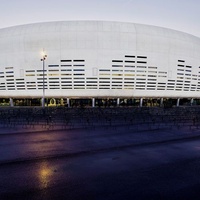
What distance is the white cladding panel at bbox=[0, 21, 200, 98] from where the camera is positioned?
46.5 metres

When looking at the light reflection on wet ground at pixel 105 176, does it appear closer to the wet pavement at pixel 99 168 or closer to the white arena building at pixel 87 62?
the wet pavement at pixel 99 168

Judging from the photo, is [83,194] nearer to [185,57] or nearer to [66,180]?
[66,180]

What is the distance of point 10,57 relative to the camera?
159 ft

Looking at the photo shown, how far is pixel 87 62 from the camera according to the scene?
46531 mm

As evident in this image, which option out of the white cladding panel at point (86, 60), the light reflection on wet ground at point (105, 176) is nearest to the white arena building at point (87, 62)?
the white cladding panel at point (86, 60)

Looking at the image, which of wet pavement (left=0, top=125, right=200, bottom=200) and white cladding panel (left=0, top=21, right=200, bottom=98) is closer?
wet pavement (left=0, top=125, right=200, bottom=200)

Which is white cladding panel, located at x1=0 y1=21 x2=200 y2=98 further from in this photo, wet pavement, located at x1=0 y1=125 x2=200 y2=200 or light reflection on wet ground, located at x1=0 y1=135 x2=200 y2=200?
light reflection on wet ground, located at x1=0 y1=135 x2=200 y2=200

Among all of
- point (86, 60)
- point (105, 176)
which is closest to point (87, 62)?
point (86, 60)

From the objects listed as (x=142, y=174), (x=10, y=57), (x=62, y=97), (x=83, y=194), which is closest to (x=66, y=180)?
(x=83, y=194)

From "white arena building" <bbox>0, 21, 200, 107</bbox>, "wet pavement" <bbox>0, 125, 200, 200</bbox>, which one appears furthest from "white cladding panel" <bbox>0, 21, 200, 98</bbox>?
"wet pavement" <bbox>0, 125, 200, 200</bbox>

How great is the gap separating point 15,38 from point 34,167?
50032 mm

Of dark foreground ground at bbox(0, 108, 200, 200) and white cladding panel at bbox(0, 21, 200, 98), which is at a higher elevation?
white cladding panel at bbox(0, 21, 200, 98)

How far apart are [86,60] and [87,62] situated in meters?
0.60

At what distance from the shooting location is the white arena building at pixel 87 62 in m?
46.5
